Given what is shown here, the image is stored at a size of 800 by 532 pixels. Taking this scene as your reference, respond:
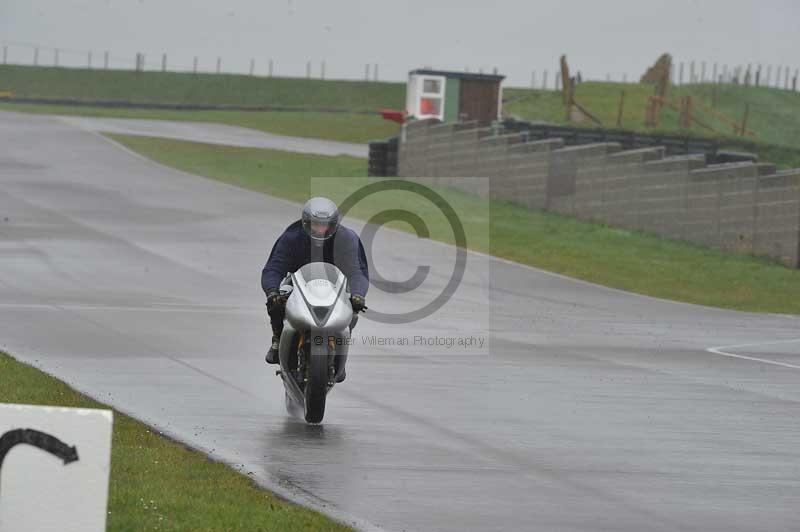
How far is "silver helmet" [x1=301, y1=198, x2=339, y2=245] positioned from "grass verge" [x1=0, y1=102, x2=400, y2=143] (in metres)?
51.2

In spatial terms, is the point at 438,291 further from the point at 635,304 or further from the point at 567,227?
the point at 567,227

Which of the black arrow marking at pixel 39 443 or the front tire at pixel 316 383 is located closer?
the black arrow marking at pixel 39 443

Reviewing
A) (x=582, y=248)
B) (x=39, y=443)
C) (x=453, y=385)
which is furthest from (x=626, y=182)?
(x=39, y=443)

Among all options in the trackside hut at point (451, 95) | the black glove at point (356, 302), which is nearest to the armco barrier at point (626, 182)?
the trackside hut at point (451, 95)

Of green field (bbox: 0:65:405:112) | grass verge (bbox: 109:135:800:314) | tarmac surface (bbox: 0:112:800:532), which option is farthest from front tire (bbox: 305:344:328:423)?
green field (bbox: 0:65:405:112)

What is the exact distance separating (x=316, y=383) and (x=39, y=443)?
5529 mm

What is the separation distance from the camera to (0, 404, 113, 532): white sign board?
698cm

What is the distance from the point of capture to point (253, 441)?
11828 mm

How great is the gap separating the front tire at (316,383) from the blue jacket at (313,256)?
0.87m

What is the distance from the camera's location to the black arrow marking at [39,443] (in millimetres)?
6992

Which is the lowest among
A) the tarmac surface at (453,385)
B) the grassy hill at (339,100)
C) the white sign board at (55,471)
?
the tarmac surface at (453,385)

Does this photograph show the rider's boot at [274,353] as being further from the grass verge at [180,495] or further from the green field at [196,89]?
the green field at [196,89]
